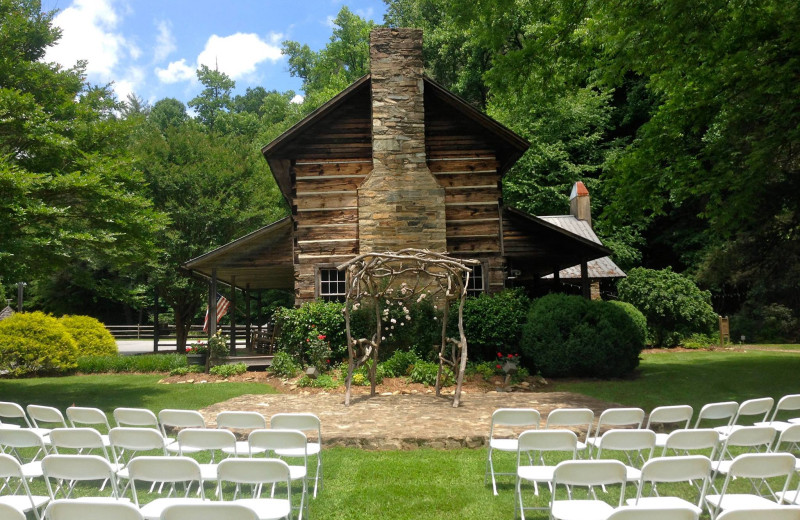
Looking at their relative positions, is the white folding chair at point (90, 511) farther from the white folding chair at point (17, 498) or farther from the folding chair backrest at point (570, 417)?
the folding chair backrest at point (570, 417)

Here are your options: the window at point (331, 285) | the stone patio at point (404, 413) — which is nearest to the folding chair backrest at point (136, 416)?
the stone patio at point (404, 413)

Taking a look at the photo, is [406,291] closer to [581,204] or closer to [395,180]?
[395,180]

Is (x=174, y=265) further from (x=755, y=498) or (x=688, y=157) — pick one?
(x=755, y=498)

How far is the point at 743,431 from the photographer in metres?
4.64

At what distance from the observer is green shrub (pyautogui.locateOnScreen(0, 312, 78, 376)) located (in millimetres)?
16031

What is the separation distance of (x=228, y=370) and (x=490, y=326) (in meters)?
7.20

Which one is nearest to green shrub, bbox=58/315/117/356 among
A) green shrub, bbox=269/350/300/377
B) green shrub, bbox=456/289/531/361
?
green shrub, bbox=269/350/300/377

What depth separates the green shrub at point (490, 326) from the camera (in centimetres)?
1372

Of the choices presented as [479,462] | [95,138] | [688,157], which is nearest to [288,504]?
[479,462]

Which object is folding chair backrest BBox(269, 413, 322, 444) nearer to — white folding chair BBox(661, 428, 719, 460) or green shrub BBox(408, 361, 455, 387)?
white folding chair BBox(661, 428, 719, 460)

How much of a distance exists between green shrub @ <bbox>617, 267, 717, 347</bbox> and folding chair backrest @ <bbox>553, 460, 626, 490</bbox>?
1973 cm

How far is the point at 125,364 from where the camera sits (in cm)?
1758

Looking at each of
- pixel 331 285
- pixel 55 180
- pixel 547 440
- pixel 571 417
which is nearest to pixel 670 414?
pixel 571 417

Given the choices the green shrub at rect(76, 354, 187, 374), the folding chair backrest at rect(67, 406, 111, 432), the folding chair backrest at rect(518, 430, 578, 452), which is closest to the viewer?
the folding chair backrest at rect(518, 430, 578, 452)
